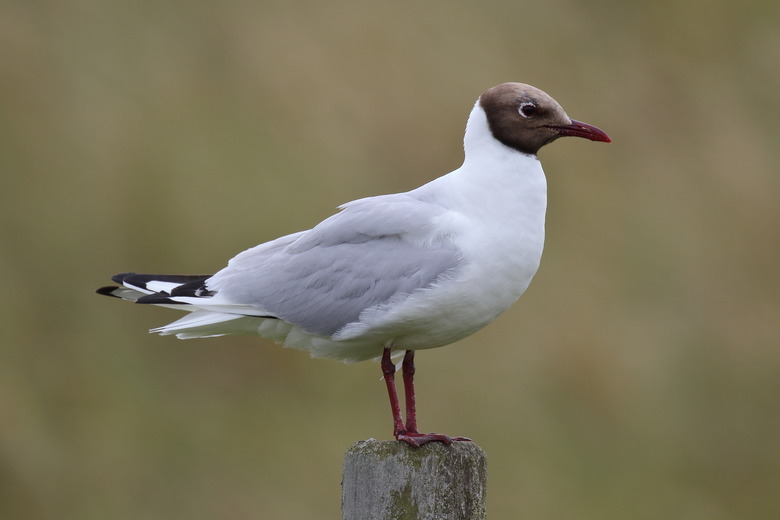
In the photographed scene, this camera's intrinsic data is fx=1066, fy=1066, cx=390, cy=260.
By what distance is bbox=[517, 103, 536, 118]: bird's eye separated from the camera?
3.90 metres

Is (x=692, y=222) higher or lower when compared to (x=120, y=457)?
higher

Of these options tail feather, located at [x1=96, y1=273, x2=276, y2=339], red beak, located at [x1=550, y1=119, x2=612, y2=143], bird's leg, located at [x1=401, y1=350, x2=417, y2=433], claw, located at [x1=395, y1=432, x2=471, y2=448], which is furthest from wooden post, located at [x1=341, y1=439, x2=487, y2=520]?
red beak, located at [x1=550, y1=119, x2=612, y2=143]

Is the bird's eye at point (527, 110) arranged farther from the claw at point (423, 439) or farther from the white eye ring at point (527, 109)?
the claw at point (423, 439)

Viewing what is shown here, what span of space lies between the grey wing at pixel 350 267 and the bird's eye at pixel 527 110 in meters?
0.48

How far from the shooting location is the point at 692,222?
36.2 ft

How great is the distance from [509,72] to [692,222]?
246 cm

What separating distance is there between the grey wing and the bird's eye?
0.48 m

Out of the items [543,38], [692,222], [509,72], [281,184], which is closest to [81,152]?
[281,184]

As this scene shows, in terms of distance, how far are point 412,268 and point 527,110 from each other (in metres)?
0.73

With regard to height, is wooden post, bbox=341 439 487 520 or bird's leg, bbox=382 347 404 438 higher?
bird's leg, bbox=382 347 404 438

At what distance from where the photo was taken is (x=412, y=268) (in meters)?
3.76

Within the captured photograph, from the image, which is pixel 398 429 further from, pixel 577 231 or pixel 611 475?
pixel 577 231

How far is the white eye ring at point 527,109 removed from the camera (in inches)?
153

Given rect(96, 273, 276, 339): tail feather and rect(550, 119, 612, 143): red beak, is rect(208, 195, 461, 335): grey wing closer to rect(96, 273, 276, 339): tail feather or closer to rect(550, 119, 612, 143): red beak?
rect(96, 273, 276, 339): tail feather
